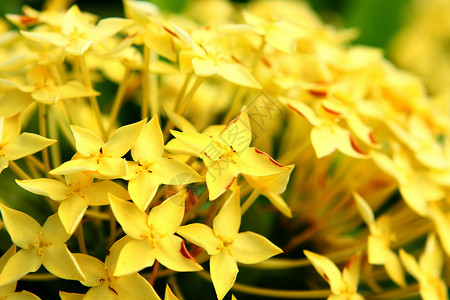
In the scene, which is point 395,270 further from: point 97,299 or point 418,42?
point 418,42

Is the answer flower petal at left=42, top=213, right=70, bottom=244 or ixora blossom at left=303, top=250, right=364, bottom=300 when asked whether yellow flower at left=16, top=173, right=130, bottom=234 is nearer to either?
flower petal at left=42, top=213, right=70, bottom=244

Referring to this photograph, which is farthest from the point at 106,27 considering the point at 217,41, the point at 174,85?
the point at 174,85

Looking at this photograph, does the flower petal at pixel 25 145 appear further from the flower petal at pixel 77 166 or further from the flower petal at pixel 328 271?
the flower petal at pixel 328 271

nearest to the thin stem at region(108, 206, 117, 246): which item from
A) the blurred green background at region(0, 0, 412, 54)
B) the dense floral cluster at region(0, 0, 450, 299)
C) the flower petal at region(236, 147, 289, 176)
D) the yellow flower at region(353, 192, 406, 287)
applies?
the dense floral cluster at region(0, 0, 450, 299)

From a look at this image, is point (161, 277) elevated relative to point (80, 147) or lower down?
lower down

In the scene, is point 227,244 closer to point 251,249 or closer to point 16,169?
point 251,249

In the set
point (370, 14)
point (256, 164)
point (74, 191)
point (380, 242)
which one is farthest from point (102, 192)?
point (370, 14)
